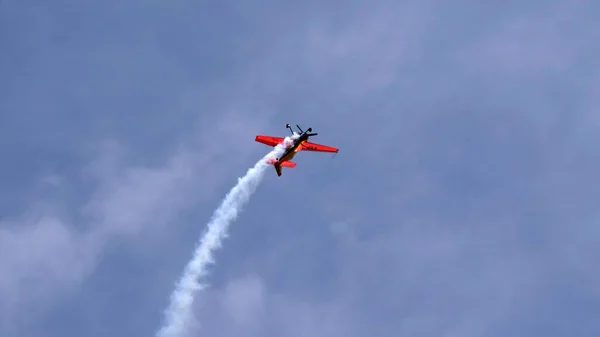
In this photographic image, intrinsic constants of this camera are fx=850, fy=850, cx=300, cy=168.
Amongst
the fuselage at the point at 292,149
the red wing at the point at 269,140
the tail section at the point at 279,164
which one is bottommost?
the tail section at the point at 279,164

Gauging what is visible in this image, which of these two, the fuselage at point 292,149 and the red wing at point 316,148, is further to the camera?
the red wing at point 316,148

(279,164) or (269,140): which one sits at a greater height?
(269,140)

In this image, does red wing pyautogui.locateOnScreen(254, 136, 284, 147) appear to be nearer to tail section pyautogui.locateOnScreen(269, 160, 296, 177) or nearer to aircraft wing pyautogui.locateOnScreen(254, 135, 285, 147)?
aircraft wing pyautogui.locateOnScreen(254, 135, 285, 147)

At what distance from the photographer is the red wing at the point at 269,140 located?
562ft

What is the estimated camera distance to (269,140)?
172 m

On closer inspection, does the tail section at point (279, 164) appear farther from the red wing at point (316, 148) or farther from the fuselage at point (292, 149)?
the red wing at point (316, 148)

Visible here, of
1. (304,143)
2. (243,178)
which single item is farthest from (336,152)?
(243,178)

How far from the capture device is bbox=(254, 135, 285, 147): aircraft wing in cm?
17121

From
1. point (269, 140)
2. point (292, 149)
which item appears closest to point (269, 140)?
point (269, 140)

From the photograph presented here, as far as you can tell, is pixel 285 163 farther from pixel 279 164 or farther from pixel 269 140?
pixel 269 140

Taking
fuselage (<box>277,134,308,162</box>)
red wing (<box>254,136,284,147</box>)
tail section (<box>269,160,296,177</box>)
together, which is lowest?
tail section (<box>269,160,296,177</box>)

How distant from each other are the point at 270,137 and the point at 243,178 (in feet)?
48.1

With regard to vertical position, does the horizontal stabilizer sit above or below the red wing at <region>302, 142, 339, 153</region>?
below

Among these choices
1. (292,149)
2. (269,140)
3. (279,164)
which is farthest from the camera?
(269,140)
